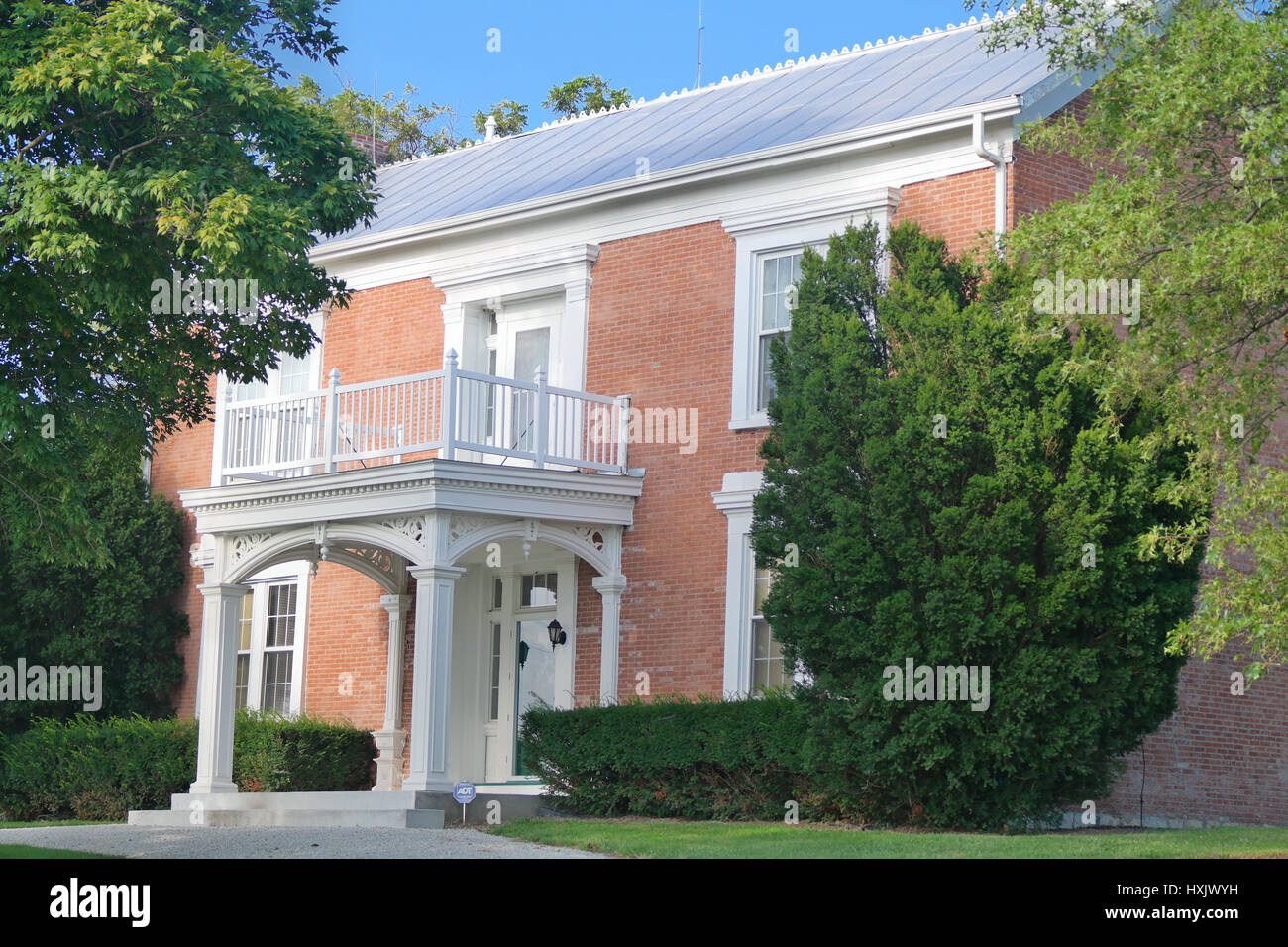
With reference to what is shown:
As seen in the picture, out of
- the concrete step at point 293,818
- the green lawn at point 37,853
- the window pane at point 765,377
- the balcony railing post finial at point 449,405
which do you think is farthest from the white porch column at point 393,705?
the green lawn at point 37,853

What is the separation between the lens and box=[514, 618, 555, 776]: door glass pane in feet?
68.2

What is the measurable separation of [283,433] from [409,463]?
248 centimetres

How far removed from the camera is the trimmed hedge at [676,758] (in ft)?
55.4

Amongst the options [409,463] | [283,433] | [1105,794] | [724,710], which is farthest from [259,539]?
[1105,794]

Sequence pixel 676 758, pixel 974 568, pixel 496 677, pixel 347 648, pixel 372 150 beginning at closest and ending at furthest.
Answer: pixel 974 568 → pixel 676 758 → pixel 496 677 → pixel 347 648 → pixel 372 150

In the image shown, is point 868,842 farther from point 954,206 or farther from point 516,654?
point 516,654

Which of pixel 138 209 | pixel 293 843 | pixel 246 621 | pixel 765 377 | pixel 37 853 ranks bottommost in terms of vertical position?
pixel 37 853

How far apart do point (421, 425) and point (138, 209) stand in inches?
182

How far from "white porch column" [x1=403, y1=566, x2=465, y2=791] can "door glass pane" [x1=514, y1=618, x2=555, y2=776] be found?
3.16 metres

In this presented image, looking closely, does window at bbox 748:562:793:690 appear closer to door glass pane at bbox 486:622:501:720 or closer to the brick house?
the brick house

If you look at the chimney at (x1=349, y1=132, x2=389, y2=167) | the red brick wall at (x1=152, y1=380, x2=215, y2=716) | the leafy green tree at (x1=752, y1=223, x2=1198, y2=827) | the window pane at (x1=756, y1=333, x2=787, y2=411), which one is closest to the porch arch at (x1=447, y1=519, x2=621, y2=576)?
the window pane at (x1=756, y1=333, x2=787, y2=411)

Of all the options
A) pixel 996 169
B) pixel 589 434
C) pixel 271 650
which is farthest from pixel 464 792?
pixel 996 169

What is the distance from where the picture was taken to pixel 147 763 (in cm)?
2164
